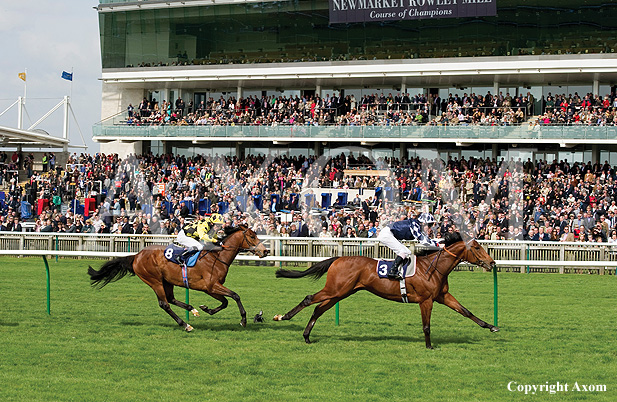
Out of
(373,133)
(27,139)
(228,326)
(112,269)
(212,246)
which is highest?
(373,133)

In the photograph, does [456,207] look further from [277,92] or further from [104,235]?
[277,92]

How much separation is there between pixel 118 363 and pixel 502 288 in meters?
8.16

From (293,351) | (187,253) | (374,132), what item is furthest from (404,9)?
(293,351)

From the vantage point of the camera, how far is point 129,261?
9.48 m

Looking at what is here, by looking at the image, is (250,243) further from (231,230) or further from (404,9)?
(404,9)

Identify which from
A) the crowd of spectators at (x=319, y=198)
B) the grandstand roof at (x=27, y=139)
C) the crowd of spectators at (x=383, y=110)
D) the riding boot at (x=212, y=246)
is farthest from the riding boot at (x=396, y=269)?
the grandstand roof at (x=27, y=139)

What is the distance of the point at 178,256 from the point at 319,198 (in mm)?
13948

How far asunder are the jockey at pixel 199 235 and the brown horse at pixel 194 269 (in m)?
0.13

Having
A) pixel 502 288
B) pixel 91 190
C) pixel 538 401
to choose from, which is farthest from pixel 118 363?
pixel 91 190

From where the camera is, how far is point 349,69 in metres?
27.8

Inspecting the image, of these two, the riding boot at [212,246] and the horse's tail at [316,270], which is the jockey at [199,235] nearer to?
the riding boot at [212,246]

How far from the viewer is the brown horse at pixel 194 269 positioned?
9.07 m

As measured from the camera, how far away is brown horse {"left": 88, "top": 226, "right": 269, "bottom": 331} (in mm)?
9070

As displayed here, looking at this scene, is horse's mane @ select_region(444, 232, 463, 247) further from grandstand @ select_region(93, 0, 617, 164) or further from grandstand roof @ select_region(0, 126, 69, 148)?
grandstand roof @ select_region(0, 126, 69, 148)
